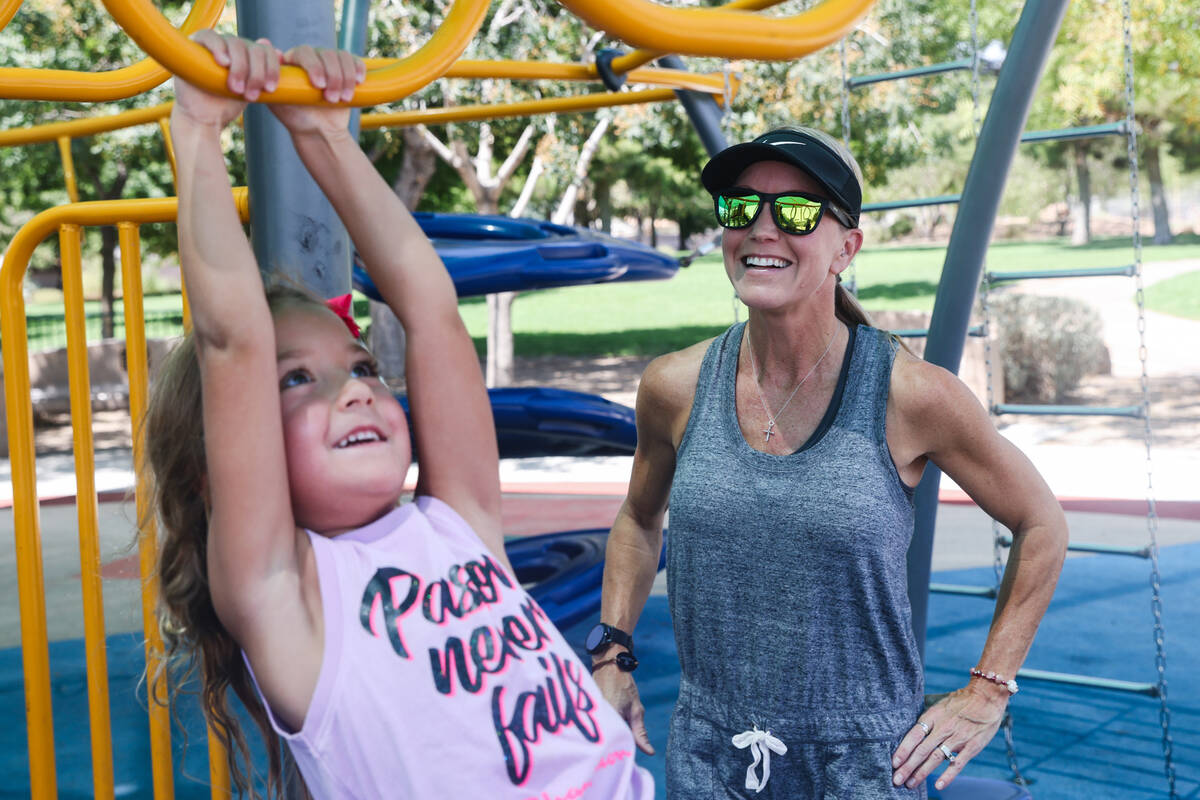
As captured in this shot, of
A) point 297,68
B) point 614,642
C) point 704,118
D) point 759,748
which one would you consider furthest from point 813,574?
point 704,118

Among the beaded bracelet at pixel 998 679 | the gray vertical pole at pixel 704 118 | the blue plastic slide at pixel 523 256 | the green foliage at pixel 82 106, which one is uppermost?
the green foliage at pixel 82 106

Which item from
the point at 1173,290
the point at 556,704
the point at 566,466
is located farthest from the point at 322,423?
the point at 1173,290

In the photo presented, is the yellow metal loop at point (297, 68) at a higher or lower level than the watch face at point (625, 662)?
higher

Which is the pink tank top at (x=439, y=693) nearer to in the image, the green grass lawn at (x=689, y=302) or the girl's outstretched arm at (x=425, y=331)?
the girl's outstretched arm at (x=425, y=331)

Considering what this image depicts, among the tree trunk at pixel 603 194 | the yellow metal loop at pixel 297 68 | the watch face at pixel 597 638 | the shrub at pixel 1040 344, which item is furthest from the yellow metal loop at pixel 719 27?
the tree trunk at pixel 603 194

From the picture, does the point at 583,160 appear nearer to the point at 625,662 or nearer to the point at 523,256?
the point at 523,256

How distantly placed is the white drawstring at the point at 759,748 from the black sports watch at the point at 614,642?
0.23 metres

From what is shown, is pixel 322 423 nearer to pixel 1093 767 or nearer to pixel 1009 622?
pixel 1009 622

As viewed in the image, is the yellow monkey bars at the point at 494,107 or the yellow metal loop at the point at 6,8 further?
the yellow monkey bars at the point at 494,107

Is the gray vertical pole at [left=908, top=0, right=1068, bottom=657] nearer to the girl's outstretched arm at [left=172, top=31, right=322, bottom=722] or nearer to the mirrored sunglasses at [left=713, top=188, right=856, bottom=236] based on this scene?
the mirrored sunglasses at [left=713, top=188, right=856, bottom=236]

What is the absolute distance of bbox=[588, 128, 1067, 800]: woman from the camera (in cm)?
171

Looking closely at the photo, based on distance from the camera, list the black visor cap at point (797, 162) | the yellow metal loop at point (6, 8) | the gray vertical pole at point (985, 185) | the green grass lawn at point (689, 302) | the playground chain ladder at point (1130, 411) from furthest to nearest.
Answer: the green grass lawn at point (689, 302) → the playground chain ladder at point (1130, 411) → the gray vertical pole at point (985, 185) → the black visor cap at point (797, 162) → the yellow metal loop at point (6, 8)

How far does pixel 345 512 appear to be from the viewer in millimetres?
1253

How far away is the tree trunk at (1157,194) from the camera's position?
1136 inches
